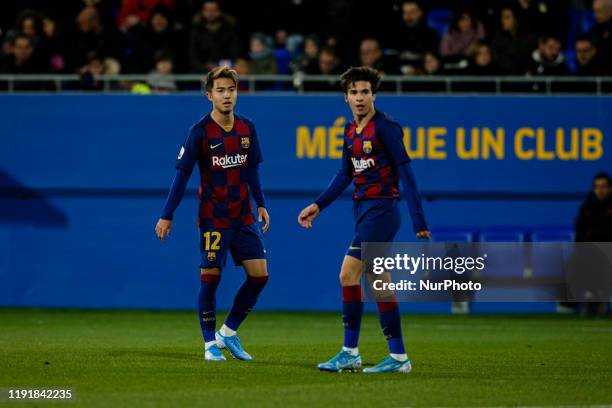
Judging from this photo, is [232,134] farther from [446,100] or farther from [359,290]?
[446,100]

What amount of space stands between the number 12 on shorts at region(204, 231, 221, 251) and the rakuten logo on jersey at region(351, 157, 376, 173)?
1.42m

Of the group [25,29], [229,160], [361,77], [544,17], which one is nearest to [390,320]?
[361,77]

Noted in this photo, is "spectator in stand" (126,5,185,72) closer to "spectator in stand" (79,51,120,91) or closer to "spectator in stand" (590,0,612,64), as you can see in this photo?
"spectator in stand" (79,51,120,91)

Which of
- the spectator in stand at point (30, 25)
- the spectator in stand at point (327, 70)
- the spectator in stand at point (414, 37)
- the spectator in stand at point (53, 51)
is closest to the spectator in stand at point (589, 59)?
the spectator in stand at point (414, 37)

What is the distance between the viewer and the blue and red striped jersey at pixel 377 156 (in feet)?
29.8

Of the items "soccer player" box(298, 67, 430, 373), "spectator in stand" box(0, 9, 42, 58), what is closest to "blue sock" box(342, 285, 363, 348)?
"soccer player" box(298, 67, 430, 373)

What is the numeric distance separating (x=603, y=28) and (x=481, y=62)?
182 cm

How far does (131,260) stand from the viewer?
57.7ft

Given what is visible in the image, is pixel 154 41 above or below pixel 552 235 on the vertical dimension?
above

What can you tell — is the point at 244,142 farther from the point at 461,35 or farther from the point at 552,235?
the point at 461,35

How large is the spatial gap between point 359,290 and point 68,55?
33.1 ft

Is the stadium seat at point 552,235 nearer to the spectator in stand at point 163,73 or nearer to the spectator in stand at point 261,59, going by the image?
the spectator in stand at point 261,59

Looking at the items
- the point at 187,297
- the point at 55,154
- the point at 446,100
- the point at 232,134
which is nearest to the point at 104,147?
the point at 55,154

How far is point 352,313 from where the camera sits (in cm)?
912
